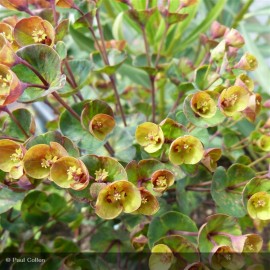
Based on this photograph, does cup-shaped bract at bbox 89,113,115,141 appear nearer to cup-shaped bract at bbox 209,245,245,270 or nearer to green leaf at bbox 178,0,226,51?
cup-shaped bract at bbox 209,245,245,270

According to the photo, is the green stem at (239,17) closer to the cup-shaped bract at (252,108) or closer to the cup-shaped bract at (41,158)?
the cup-shaped bract at (252,108)

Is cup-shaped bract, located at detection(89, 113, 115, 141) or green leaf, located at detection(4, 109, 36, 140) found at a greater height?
cup-shaped bract, located at detection(89, 113, 115, 141)

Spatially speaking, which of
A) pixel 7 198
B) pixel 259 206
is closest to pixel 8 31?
pixel 7 198

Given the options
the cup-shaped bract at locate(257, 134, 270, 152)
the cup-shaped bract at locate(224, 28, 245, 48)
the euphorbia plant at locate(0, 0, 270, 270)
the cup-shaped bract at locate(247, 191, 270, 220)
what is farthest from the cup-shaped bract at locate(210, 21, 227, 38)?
the cup-shaped bract at locate(247, 191, 270, 220)

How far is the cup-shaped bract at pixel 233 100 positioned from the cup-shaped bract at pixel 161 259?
0.22 metres

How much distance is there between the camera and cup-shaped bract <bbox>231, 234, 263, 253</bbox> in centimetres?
55

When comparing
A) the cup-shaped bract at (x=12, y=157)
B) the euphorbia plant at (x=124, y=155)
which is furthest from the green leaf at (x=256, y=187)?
the cup-shaped bract at (x=12, y=157)

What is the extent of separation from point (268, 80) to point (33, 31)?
1.88 feet

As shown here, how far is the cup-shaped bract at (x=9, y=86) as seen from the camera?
0.50 m

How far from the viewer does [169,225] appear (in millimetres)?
649

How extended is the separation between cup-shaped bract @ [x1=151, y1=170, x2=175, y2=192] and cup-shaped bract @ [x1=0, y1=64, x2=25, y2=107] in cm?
22

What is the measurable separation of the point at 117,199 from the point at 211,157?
0.19 meters

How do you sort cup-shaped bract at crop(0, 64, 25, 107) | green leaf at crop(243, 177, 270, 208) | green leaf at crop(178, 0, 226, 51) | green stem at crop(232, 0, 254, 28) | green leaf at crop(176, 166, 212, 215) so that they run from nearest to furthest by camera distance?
cup-shaped bract at crop(0, 64, 25, 107) < green leaf at crop(243, 177, 270, 208) < green leaf at crop(176, 166, 212, 215) < green leaf at crop(178, 0, 226, 51) < green stem at crop(232, 0, 254, 28)

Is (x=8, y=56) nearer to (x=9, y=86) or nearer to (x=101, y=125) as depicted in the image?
(x=9, y=86)
